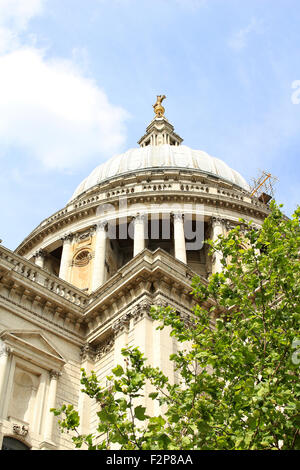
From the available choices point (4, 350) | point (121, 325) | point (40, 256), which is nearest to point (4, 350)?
point (4, 350)

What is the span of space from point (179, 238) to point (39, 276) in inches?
555

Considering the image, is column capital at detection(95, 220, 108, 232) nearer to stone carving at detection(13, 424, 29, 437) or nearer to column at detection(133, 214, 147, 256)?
column at detection(133, 214, 147, 256)

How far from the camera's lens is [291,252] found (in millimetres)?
12656

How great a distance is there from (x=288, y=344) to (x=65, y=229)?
90.2ft

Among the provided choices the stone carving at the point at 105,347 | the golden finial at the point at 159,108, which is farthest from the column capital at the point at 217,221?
the golden finial at the point at 159,108

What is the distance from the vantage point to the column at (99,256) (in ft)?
101

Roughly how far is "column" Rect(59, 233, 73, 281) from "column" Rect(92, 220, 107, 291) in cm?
195

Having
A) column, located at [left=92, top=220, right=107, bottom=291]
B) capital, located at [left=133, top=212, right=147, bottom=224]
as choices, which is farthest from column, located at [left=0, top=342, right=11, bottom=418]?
capital, located at [left=133, top=212, right=147, bottom=224]

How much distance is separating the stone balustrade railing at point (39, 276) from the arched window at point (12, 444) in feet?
17.2

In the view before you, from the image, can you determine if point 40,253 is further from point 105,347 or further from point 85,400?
point 85,400

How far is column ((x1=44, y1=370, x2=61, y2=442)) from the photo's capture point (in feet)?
53.5

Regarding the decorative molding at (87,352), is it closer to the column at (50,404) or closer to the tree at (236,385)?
the column at (50,404)

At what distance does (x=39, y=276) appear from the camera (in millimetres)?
20062

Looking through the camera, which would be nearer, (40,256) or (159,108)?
(40,256)
